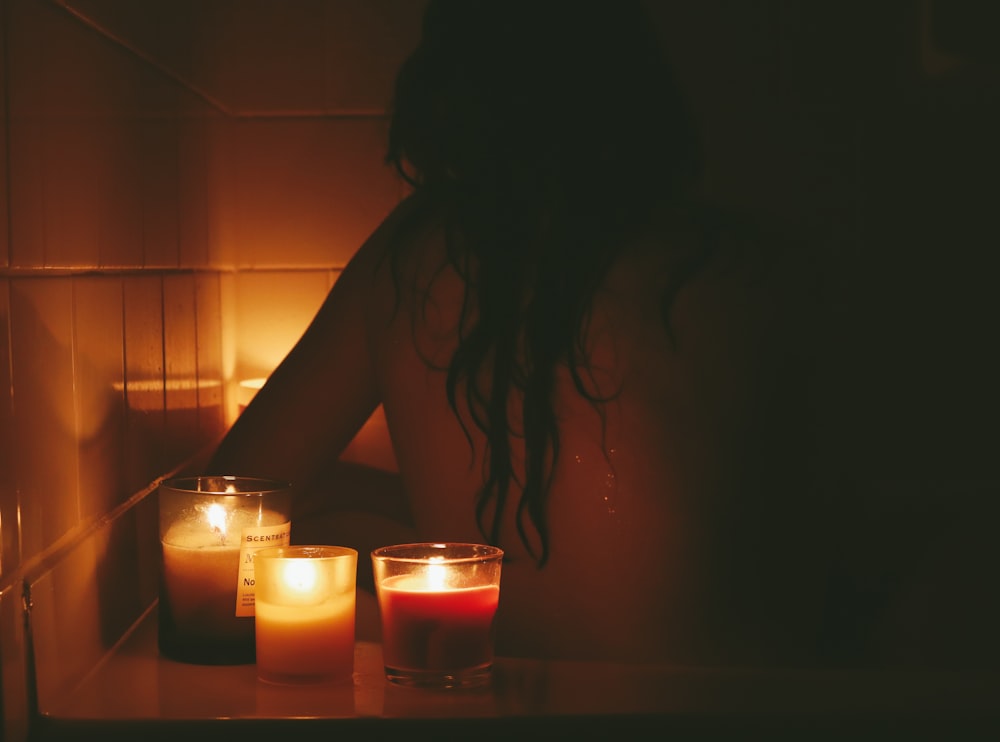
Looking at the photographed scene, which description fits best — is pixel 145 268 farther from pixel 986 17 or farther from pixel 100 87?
pixel 986 17

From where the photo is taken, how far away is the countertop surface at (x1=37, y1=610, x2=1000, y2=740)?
0.71 metres

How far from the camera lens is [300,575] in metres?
0.78

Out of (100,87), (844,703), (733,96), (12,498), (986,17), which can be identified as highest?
(986,17)

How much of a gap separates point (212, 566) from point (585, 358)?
358mm

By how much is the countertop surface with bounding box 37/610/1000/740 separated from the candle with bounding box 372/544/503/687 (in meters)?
0.01

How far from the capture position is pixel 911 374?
1.72 metres

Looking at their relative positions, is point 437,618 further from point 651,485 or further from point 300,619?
point 651,485

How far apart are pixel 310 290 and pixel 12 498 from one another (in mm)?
969

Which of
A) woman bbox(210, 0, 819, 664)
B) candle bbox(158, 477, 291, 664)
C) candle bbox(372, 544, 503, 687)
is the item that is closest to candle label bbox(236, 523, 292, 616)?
candle bbox(158, 477, 291, 664)

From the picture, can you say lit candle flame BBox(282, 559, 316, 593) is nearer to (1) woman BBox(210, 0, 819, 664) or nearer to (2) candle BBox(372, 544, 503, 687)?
(2) candle BBox(372, 544, 503, 687)

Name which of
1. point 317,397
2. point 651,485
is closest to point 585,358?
point 651,485

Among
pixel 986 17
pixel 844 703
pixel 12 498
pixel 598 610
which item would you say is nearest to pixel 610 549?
pixel 598 610

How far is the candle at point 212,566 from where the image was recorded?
0.85 m

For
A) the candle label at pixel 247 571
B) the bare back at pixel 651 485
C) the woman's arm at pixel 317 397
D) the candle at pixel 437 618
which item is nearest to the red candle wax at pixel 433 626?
the candle at pixel 437 618
